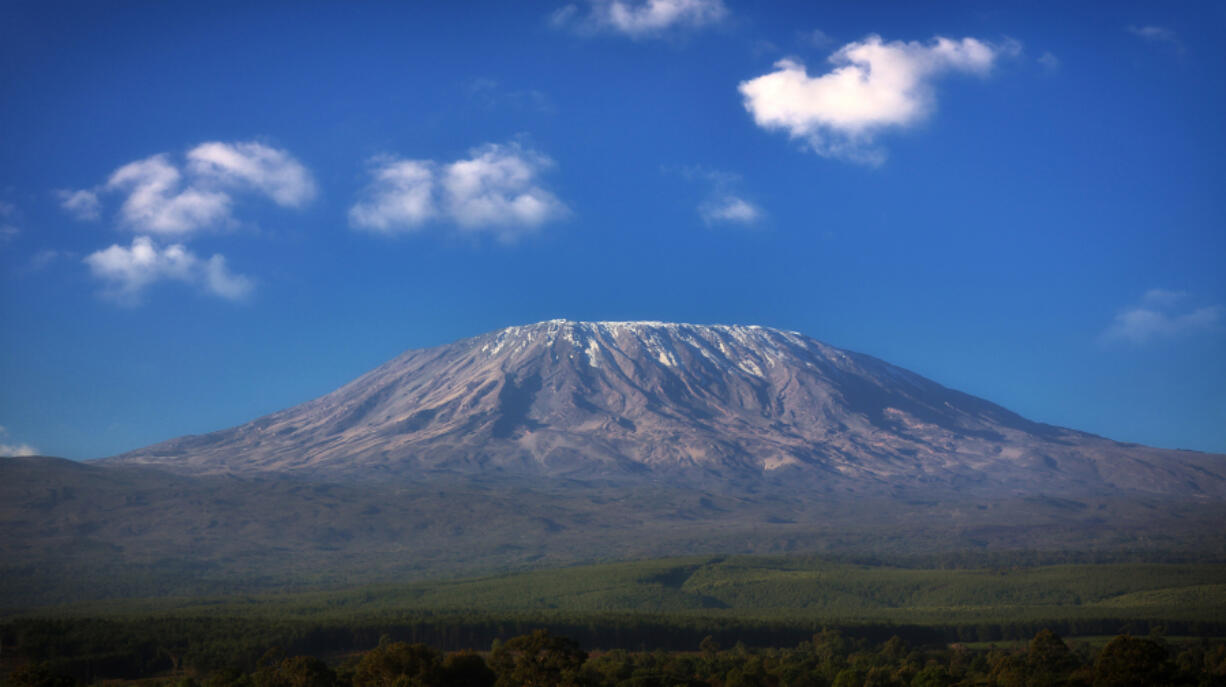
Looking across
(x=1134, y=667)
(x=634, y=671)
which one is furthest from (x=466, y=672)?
(x=1134, y=667)

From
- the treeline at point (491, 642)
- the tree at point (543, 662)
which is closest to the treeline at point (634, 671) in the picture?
the tree at point (543, 662)

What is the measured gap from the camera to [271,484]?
581 ft

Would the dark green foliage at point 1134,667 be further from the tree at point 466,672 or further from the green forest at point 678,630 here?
the tree at point 466,672

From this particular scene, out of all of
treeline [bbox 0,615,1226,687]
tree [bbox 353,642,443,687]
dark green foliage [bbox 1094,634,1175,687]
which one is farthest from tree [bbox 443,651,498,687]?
dark green foliage [bbox 1094,634,1175,687]

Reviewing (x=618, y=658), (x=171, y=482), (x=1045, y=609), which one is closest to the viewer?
(x=618, y=658)

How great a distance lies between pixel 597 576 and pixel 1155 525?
11175cm

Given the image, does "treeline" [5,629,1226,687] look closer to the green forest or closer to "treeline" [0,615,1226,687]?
the green forest

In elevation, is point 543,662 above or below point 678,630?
above

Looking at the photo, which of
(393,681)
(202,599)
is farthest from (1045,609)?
(202,599)

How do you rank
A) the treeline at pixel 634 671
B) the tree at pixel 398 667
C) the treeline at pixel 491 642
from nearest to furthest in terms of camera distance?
1. the treeline at pixel 634 671
2. the tree at pixel 398 667
3. the treeline at pixel 491 642

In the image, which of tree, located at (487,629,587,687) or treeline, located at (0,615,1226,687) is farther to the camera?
treeline, located at (0,615,1226,687)

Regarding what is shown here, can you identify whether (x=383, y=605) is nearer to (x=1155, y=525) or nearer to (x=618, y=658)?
(x=618, y=658)

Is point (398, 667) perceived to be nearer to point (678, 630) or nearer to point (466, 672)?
point (466, 672)

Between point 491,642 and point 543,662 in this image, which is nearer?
point 543,662
